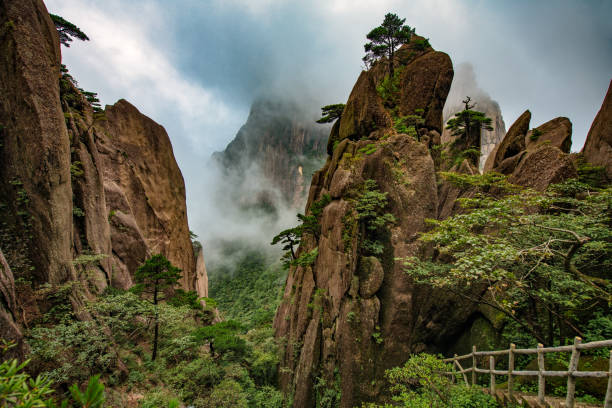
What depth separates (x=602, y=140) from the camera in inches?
432

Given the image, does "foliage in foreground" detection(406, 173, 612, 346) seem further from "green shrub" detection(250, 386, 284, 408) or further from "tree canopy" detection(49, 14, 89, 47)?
"tree canopy" detection(49, 14, 89, 47)

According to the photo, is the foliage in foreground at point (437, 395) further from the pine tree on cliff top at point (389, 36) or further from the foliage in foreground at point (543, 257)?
the pine tree on cliff top at point (389, 36)

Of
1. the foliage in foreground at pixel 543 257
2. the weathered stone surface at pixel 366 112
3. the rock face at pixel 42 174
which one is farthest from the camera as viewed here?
the weathered stone surface at pixel 366 112

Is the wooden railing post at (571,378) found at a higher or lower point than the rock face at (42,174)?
lower

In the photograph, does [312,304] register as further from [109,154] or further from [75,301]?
[109,154]

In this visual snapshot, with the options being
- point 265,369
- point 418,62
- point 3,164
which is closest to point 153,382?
point 265,369

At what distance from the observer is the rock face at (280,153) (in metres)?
80.2

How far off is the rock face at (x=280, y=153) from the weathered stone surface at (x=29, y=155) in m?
67.4

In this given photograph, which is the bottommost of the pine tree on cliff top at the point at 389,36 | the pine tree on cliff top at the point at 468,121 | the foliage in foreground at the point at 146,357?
the foliage in foreground at the point at 146,357

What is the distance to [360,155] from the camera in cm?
1336

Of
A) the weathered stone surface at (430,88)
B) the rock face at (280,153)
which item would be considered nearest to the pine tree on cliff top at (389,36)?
the weathered stone surface at (430,88)

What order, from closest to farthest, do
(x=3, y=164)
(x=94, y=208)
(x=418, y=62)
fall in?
1. (x=3, y=164)
2. (x=94, y=208)
3. (x=418, y=62)

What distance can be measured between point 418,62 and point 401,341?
19.4 m

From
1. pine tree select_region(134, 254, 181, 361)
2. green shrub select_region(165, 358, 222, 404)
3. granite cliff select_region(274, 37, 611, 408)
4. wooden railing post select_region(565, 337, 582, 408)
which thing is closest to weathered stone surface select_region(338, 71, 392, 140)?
granite cliff select_region(274, 37, 611, 408)
